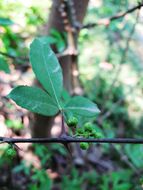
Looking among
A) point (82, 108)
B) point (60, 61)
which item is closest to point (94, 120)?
point (60, 61)

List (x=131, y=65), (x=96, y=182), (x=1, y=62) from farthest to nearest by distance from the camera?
1. (x=131, y=65)
2. (x=96, y=182)
3. (x=1, y=62)

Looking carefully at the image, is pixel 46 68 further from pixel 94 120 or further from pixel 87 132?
pixel 94 120

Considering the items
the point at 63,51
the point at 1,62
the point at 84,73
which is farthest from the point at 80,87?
the point at 1,62

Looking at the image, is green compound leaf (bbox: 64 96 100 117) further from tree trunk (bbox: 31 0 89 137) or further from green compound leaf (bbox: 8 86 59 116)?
tree trunk (bbox: 31 0 89 137)

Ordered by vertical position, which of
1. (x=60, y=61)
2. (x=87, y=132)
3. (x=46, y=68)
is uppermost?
(x=60, y=61)

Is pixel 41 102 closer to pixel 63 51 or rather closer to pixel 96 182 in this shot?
pixel 63 51

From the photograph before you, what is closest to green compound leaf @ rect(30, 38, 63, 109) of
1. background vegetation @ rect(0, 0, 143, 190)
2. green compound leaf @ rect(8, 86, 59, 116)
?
green compound leaf @ rect(8, 86, 59, 116)
